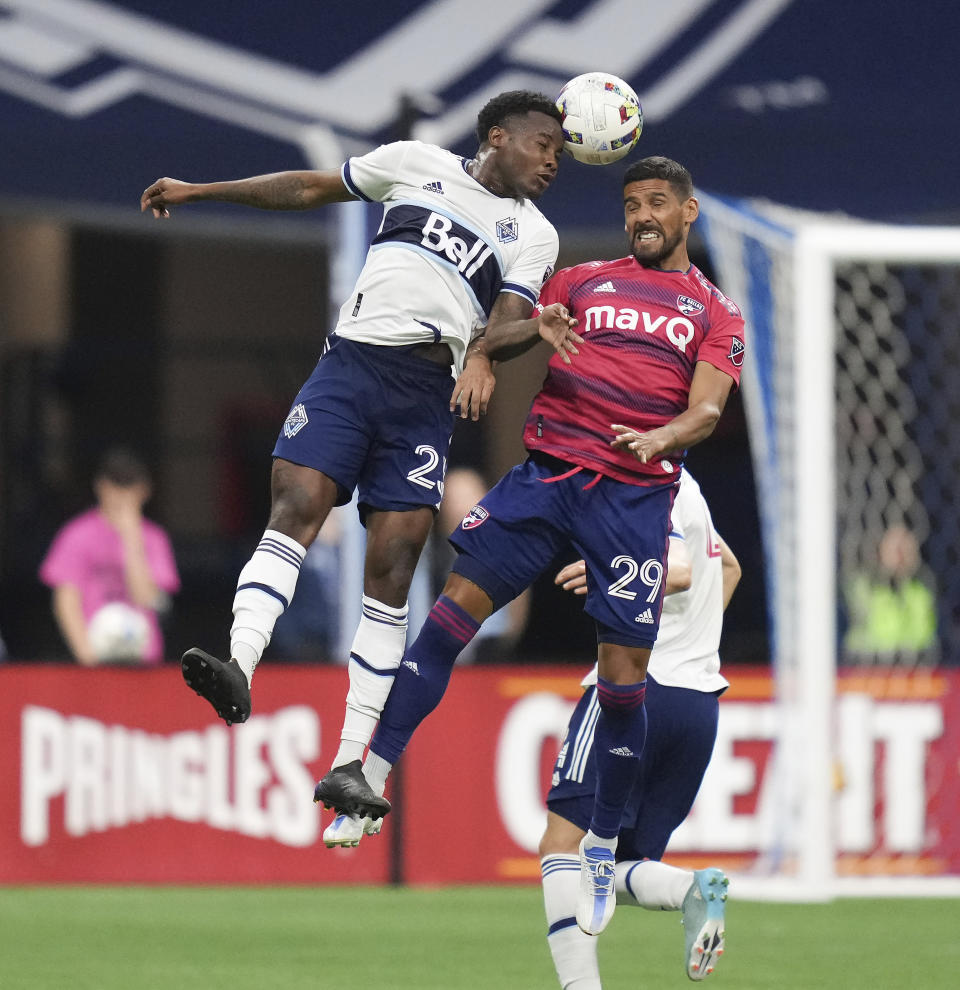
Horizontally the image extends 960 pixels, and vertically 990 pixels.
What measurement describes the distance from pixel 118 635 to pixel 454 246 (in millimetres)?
5288

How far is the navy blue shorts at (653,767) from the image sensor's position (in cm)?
713

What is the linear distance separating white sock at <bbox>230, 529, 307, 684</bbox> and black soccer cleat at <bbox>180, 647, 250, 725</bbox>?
237 millimetres

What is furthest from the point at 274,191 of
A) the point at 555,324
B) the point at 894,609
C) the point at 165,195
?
the point at 894,609

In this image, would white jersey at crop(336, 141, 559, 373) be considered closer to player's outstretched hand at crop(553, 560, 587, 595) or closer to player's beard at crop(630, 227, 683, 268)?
player's beard at crop(630, 227, 683, 268)

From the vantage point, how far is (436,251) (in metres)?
6.84

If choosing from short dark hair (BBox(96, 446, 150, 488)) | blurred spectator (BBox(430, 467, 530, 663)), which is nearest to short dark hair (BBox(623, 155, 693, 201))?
blurred spectator (BBox(430, 467, 530, 663))

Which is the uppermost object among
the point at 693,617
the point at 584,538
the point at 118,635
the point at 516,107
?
the point at 516,107

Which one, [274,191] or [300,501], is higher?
[274,191]

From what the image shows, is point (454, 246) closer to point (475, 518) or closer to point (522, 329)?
point (522, 329)

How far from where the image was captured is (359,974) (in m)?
8.37

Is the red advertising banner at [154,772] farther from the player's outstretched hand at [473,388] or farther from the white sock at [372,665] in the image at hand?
the player's outstretched hand at [473,388]

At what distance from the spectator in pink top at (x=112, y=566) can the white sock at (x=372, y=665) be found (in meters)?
4.93

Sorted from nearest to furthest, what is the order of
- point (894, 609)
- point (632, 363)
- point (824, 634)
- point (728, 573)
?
1. point (632, 363)
2. point (728, 573)
3. point (824, 634)
4. point (894, 609)

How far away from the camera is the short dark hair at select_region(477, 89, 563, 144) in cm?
681
